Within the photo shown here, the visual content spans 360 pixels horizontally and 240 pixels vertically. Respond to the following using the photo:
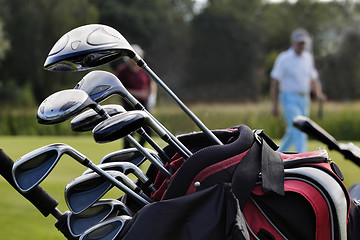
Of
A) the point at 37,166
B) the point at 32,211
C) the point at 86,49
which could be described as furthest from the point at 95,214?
the point at 32,211

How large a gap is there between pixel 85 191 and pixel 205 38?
120 feet

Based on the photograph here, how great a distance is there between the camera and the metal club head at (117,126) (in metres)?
1.32

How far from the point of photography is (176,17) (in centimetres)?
4172

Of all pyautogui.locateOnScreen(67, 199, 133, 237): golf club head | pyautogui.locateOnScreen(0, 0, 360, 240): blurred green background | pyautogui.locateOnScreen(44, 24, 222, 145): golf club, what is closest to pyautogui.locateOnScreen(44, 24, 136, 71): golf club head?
pyautogui.locateOnScreen(44, 24, 222, 145): golf club

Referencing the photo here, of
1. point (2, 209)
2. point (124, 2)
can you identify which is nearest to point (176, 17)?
point (124, 2)

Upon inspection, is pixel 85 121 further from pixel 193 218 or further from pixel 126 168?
pixel 193 218

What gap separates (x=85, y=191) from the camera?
1.50 m

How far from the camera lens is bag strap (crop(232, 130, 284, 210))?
1.43m

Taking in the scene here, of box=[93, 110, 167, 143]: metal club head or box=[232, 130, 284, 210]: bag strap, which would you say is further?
box=[232, 130, 284, 210]: bag strap

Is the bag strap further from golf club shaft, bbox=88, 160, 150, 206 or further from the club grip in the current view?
the club grip

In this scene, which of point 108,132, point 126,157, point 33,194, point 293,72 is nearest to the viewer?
point 108,132

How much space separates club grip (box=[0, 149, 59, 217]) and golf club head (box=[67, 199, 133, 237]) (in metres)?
0.08

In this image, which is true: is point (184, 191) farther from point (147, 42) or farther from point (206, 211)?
point (147, 42)

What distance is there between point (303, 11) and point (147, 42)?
1140 cm
